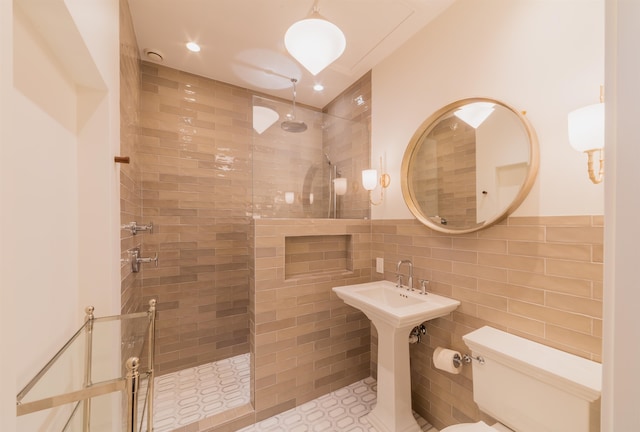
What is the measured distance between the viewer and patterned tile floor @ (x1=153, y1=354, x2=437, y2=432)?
1.71m

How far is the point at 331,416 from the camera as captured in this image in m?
1.80

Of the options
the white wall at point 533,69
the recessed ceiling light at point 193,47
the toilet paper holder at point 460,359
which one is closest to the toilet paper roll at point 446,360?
the toilet paper holder at point 460,359

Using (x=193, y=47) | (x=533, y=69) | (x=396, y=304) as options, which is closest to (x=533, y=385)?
(x=396, y=304)

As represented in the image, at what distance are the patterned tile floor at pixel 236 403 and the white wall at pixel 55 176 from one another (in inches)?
43.1

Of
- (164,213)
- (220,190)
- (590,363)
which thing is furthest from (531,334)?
(164,213)

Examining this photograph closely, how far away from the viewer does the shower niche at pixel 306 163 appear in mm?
2105

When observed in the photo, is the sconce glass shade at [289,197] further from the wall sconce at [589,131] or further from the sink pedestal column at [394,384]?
the wall sconce at [589,131]

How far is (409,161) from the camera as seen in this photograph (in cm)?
189

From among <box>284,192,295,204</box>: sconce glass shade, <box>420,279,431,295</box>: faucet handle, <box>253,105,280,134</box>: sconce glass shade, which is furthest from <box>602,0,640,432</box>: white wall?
<box>253,105,280,134</box>: sconce glass shade

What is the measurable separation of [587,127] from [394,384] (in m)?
1.70

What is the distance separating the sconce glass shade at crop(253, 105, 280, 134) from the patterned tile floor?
2.21 meters

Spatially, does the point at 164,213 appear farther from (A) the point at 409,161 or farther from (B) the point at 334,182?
(A) the point at 409,161

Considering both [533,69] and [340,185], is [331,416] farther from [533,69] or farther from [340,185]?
[533,69]

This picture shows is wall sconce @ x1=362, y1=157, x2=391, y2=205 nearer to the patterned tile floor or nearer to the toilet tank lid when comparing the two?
the toilet tank lid
